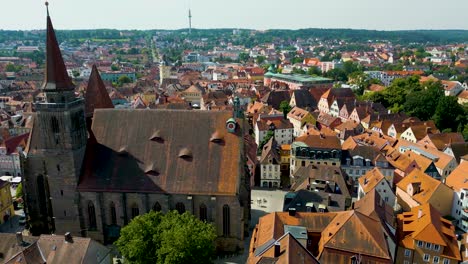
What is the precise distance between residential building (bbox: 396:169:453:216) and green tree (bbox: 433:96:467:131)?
58331 millimetres

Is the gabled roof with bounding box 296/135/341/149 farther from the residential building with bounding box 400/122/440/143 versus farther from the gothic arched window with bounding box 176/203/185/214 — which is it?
the gothic arched window with bounding box 176/203/185/214

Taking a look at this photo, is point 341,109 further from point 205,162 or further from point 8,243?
point 8,243

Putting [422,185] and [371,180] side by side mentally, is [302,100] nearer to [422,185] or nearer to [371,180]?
[371,180]

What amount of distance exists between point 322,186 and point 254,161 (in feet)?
67.0

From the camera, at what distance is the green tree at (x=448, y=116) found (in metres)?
119

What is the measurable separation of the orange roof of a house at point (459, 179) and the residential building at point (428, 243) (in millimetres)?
18281

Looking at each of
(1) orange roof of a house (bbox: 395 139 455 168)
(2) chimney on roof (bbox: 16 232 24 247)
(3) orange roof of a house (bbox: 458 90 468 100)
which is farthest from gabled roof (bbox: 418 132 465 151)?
(2) chimney on roof (bbox: 16 232 24 247)

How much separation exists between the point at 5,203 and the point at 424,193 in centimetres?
6672

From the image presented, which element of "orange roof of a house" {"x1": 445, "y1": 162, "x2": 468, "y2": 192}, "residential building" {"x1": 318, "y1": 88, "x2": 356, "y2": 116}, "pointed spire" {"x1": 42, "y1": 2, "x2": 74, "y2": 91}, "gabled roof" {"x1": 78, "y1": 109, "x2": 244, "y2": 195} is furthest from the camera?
"residential building" {"x1": 318, "y1": 88, "x2": 356, "y2": 116}

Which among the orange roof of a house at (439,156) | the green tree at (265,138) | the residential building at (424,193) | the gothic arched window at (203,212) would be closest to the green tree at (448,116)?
the orange roof of a house at (439,156)

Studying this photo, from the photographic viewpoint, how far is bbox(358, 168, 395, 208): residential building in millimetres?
65375

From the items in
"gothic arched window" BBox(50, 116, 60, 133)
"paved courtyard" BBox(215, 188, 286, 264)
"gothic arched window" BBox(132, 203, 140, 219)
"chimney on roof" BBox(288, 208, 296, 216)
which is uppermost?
"gothic arched window" BBox(50, 116, 60, 133)

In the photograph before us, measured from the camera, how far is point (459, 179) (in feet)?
230

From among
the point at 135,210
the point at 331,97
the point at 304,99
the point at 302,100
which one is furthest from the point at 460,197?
the point at 304,99
